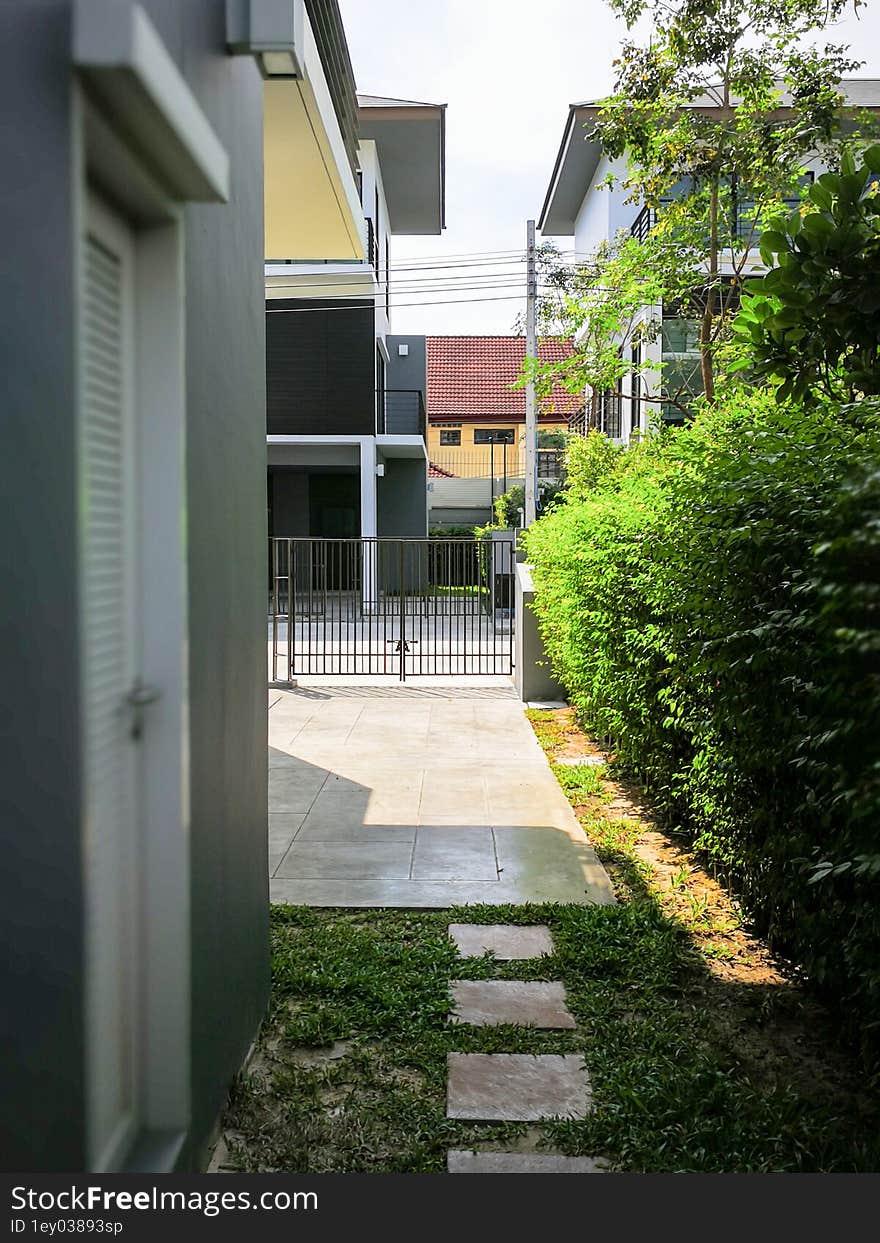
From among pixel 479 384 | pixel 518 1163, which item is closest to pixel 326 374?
pixel 479 384

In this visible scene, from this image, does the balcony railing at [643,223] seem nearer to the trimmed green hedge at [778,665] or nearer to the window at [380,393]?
the window at [380,393]

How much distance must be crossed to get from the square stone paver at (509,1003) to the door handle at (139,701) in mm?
1984

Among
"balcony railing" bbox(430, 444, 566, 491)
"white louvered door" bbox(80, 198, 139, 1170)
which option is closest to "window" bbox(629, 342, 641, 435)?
"balcony railing" bbox(430, 444, 566, 491)

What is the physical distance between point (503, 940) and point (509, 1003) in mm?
617

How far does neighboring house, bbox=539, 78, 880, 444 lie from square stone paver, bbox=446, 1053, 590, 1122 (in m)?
12.8

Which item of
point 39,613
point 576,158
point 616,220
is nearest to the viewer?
point 39,613

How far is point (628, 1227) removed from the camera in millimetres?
2572

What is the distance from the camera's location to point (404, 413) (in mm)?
24359

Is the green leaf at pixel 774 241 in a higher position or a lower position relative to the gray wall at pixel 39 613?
higher

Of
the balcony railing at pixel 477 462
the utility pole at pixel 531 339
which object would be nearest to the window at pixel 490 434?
the balcony railing at pixel 477 462

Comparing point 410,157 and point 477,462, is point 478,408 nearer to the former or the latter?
point 477,462

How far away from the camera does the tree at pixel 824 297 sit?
4.56 m

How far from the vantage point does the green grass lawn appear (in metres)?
2.96

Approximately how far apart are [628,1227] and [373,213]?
19.6m
